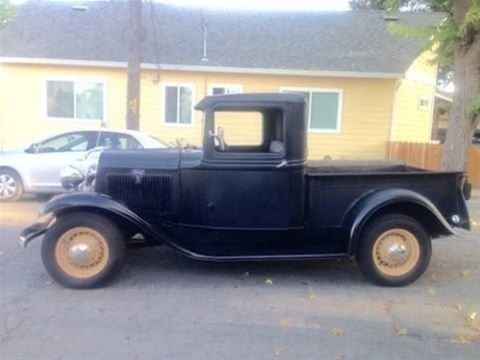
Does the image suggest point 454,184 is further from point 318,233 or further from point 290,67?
point 290,67

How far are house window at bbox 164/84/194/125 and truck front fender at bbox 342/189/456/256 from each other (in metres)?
11.5

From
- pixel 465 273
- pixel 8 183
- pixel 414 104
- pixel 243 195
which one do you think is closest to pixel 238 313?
pixel 243 195

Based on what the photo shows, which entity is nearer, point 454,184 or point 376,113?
point 454,184

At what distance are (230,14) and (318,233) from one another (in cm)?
1546

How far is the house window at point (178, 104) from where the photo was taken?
657 inches

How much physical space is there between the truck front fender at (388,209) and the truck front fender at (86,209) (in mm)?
2087

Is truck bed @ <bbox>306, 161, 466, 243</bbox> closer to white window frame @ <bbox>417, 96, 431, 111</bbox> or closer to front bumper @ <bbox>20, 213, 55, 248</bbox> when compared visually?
front bumper @ <bbox>20, 213, 55, 248</bbox>

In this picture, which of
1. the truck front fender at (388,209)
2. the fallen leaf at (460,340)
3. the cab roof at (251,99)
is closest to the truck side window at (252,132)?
the cab roof at (251,99)

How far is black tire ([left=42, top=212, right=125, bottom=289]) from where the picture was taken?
556cm

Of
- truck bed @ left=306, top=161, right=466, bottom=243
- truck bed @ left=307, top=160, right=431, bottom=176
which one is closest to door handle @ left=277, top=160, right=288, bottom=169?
truck bed @ left=306, top=161, right=466, bottom=243

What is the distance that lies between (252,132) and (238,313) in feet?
7.89

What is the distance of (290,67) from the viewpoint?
16109 millimetres

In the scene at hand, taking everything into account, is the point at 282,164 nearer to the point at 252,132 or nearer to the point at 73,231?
the point at 252,132

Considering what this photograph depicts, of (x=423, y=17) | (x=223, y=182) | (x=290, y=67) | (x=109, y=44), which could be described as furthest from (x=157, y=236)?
(x=423, y=17)
